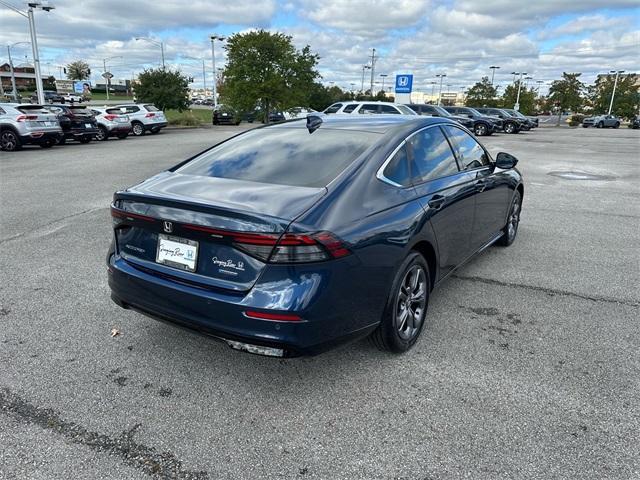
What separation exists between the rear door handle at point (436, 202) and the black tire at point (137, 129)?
25.0 m

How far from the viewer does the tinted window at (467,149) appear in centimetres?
438

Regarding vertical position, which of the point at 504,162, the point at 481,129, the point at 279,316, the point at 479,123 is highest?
the point at 504,162

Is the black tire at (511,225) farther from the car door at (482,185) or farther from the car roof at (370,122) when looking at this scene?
the car roof at (370,122)

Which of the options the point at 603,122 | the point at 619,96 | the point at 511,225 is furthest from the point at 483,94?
the point at 511,225

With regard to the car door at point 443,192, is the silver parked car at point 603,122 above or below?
below

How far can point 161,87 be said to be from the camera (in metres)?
33.0

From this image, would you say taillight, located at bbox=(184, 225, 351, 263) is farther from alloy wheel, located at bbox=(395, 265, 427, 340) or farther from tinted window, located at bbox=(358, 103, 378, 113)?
tinted window, located at bbox=(358, 103, 378, 113)

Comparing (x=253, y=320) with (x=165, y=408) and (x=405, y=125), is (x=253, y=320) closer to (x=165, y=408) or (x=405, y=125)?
(x=165, y=408)

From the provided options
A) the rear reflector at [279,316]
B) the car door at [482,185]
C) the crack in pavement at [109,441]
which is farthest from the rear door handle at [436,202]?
the crack in pavement at [109,441]

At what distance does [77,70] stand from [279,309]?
130 meters

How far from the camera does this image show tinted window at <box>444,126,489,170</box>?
4.38m

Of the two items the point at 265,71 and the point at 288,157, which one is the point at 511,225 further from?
the point at 265,71

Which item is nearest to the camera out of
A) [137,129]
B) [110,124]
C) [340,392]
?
[340,392]

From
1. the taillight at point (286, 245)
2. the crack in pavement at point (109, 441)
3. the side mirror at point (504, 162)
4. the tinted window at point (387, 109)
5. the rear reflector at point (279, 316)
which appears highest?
the tinted window at point (387, 109)
